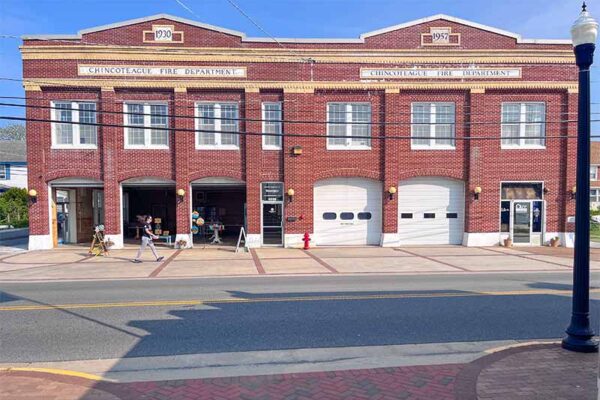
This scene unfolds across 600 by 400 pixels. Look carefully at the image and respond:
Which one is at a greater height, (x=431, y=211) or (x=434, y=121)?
(x=434, y=121)

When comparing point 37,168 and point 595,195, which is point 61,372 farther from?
point 595,195

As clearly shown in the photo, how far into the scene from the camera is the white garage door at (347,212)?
1975 centimetres

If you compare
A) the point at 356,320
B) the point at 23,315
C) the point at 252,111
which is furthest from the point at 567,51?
the point at 23,315

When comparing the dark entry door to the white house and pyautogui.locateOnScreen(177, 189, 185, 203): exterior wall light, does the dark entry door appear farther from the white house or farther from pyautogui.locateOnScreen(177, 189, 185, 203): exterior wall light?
the white house

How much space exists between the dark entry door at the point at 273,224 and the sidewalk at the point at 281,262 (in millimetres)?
950

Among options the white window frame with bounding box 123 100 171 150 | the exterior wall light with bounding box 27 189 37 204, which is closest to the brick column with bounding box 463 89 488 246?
the white window frame with bounding box 123 100 171 150

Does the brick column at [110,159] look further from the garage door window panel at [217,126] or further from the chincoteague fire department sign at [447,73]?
the chincoteague fire department sign at [447,73]

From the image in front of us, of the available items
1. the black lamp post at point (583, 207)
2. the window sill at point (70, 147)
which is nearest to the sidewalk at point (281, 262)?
the window sill at point (70, 147)

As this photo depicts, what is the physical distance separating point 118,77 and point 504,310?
1735cm

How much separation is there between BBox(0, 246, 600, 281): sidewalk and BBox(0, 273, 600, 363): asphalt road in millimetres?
1679

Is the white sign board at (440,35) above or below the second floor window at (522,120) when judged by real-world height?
above

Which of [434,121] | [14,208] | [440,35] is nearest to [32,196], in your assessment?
[434,121]

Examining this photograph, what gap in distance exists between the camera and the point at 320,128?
19.1 meters

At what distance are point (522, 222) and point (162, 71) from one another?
693 inches
